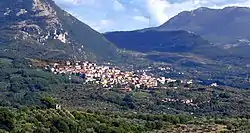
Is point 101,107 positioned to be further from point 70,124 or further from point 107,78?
point 70,124

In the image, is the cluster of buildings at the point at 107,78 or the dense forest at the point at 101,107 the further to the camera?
the cluster of buildings at the point at 107,78

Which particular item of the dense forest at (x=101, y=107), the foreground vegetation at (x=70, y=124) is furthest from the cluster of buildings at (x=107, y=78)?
the foreground vegetation at (x=70, y=124)

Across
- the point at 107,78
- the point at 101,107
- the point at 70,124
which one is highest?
the point at 107,78

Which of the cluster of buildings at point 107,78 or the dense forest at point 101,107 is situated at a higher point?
the cluster of buildings at point 107,78

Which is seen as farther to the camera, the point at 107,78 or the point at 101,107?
the point at 107,78

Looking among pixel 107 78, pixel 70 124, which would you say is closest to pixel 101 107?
pixel 107 78

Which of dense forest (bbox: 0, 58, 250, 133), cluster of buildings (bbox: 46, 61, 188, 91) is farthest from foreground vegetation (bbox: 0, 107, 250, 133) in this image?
cluster of buildings (bbox: 46, 61, 188, 91)

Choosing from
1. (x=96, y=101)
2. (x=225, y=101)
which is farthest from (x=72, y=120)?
(x=225, y=101)

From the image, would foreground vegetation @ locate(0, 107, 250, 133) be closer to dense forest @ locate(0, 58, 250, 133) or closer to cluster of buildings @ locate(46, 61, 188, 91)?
dense forest @ locate(0, 58, 250, 133)

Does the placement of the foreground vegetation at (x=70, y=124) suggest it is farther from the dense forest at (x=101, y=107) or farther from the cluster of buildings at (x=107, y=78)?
the cluster of buildings at (x=107, y=78)

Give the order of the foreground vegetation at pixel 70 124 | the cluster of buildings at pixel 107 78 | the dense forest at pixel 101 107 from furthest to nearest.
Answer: the cluster of buildings at pixel 107 78, the dense forest at pixel 101 107, the foreground vegetation at pixel 70 124

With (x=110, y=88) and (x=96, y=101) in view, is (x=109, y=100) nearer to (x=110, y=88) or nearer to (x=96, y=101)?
(x=96, y=101)
